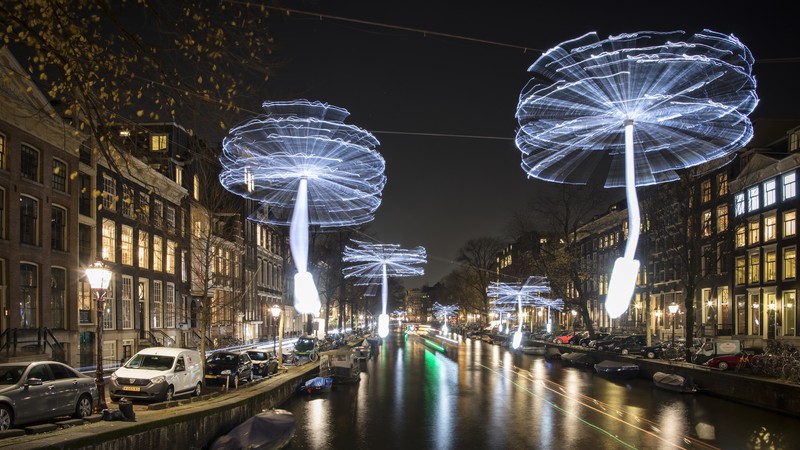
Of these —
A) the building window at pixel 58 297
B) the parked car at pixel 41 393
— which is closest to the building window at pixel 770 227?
the building window at pixel 58 297

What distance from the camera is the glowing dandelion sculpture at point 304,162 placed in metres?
23.8

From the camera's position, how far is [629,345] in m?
55.8

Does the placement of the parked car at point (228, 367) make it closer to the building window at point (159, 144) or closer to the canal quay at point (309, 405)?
the canal quay at point (309, 405)

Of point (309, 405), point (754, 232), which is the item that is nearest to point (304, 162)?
point (309, 405)

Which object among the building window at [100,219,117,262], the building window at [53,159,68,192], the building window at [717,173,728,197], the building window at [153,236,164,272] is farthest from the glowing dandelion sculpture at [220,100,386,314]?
the building window at [717,173,728,197]

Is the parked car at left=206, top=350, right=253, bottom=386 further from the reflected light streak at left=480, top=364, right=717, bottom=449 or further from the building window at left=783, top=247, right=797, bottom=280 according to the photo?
the building window at left=783, top=247, right=797, bottom=280

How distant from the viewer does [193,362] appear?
2556 cm

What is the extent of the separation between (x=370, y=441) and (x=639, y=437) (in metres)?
8.16

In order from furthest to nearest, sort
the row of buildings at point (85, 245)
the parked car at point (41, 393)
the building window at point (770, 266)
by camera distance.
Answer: the building window at point (770, 266), the row of buildings at point (85, 245), the parked car at point (41, 393)

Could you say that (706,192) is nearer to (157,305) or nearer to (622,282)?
(157,305)

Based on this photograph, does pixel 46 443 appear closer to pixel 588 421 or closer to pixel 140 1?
pixel 140 1

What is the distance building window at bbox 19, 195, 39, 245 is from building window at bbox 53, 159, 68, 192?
7.09 ft

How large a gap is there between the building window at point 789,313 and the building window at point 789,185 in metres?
7.29

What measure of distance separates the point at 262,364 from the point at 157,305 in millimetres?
14746
